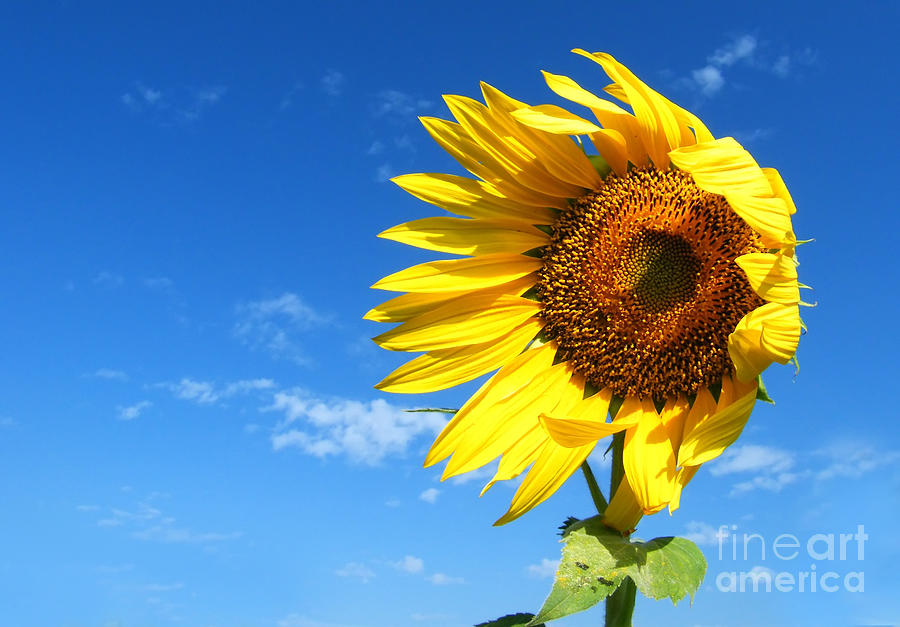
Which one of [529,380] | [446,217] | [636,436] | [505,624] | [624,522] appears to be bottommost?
[505,624]

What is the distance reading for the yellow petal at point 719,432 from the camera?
10.6ft

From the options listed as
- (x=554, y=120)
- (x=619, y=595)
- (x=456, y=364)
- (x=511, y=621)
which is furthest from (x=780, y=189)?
(x=511, y=621)

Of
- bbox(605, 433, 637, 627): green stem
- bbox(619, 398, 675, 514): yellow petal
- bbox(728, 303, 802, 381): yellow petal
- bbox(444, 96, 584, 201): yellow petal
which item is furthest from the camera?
bbox(444, 96, 584, 201): yellow petal

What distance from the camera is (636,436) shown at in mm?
3588

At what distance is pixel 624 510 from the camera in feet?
11.3

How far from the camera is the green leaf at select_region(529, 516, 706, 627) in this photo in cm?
311

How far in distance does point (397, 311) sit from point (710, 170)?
1494 millimetres

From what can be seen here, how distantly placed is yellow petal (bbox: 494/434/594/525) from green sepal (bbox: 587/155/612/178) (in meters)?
1.29

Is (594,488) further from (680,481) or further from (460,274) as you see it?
(460,274)

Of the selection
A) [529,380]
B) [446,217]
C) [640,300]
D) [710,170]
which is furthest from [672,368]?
[446,217]

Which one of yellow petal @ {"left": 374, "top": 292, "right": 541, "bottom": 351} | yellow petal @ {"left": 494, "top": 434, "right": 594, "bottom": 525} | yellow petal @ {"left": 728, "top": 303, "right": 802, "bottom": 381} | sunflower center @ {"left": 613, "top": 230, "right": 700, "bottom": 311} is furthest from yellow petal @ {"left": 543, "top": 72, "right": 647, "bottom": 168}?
yellow petal @ {"left": 494, "top": 434, "right": 594, "bottom": 525}

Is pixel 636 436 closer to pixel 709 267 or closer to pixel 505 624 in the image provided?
pixel 709 267

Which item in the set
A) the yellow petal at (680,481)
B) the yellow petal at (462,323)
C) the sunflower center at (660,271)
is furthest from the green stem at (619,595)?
the yellow petal at (462,323)

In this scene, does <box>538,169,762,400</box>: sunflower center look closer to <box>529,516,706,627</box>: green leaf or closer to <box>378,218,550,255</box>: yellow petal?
<box>378,218,550,255</box>: yellow petal
